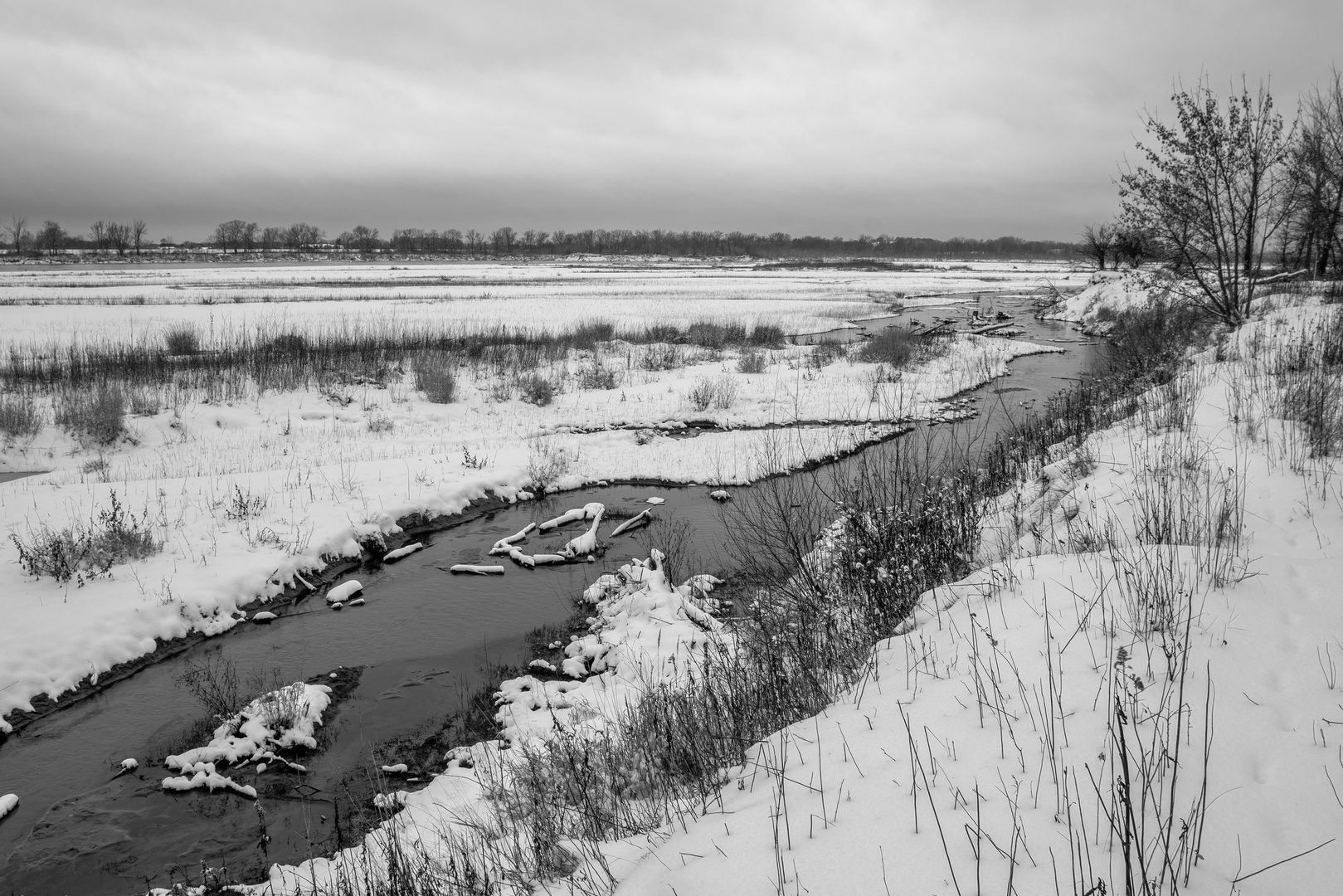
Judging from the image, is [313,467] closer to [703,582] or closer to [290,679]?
[290,679]

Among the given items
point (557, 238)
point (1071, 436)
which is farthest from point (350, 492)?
point (557, 238)

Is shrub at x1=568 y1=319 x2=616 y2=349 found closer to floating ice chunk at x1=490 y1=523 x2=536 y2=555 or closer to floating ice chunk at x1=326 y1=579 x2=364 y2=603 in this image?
floating ice chunk at x1=490 y1=523 x2=536 y2=555

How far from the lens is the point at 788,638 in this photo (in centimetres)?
520

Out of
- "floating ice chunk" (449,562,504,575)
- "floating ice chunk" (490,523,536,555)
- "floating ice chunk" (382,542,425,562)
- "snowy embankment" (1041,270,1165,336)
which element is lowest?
"floating ice chunk" (449,562,504,575)

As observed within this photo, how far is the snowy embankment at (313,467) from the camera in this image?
→ 7312mm

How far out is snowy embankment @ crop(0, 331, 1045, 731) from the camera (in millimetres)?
7312

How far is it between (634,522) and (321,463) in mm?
6143

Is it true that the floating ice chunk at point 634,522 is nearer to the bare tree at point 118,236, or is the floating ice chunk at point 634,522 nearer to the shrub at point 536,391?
the shrub at point 536,391

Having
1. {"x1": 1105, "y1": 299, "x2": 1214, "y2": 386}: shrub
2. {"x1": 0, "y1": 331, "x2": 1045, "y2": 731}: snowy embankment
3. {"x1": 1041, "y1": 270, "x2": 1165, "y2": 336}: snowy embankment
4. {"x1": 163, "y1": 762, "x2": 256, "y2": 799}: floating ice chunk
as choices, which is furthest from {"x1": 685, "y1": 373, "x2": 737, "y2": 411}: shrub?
{"x1": 1041, "y1": 270, "x2": 1165, "y2": 336}: snowy embankment

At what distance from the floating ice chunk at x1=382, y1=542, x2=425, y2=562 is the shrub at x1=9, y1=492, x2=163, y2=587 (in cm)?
266

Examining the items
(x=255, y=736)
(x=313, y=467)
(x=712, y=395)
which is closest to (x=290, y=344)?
(x=313, y=467)

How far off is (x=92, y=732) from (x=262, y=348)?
56.4 ft

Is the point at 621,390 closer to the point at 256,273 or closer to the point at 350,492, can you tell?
the point at 350,492

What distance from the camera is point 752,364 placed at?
21.3 meters
